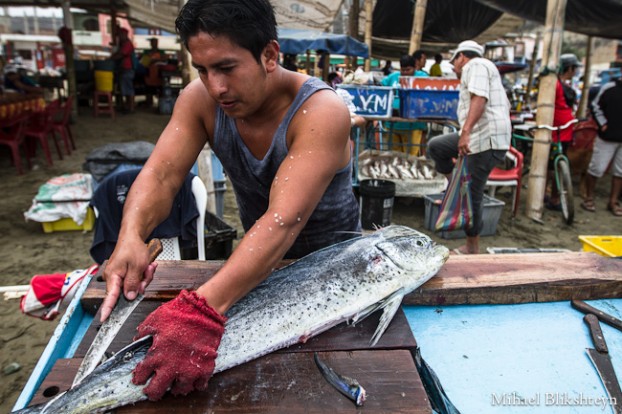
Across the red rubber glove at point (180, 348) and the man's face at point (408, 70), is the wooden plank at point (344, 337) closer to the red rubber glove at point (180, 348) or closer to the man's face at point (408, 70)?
the red rubber glove at point (180, 348)

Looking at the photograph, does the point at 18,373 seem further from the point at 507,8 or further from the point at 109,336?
the point at 507,8

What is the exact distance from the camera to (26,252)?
4.79 m

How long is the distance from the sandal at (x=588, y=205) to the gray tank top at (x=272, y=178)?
6186 millimetres

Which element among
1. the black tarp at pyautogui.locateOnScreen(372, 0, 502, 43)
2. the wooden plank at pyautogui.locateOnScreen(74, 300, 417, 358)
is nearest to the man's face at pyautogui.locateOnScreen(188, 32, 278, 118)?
the wooden plank at pyautogui.locateOnScreen(74, 300, 417, 358)

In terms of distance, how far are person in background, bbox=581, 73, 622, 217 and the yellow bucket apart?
11.0m

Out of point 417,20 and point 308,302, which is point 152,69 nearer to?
point 417,20

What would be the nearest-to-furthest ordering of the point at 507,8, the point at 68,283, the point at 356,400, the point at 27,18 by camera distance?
the point at 356,400 < the point at 68,283 < the point at 507,8 < the point at 27,18

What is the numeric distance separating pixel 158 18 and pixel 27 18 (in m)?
35.8

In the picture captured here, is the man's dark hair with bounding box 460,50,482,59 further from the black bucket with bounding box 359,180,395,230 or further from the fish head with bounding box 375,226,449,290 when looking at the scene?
the fish head with bounding box 375,226,449,290

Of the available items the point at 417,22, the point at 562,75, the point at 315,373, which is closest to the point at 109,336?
the point at 315,373

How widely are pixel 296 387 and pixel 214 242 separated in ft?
8.66

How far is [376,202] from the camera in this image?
557cm

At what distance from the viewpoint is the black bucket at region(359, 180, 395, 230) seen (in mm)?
5520

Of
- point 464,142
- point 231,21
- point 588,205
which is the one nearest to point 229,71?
point 231,21
